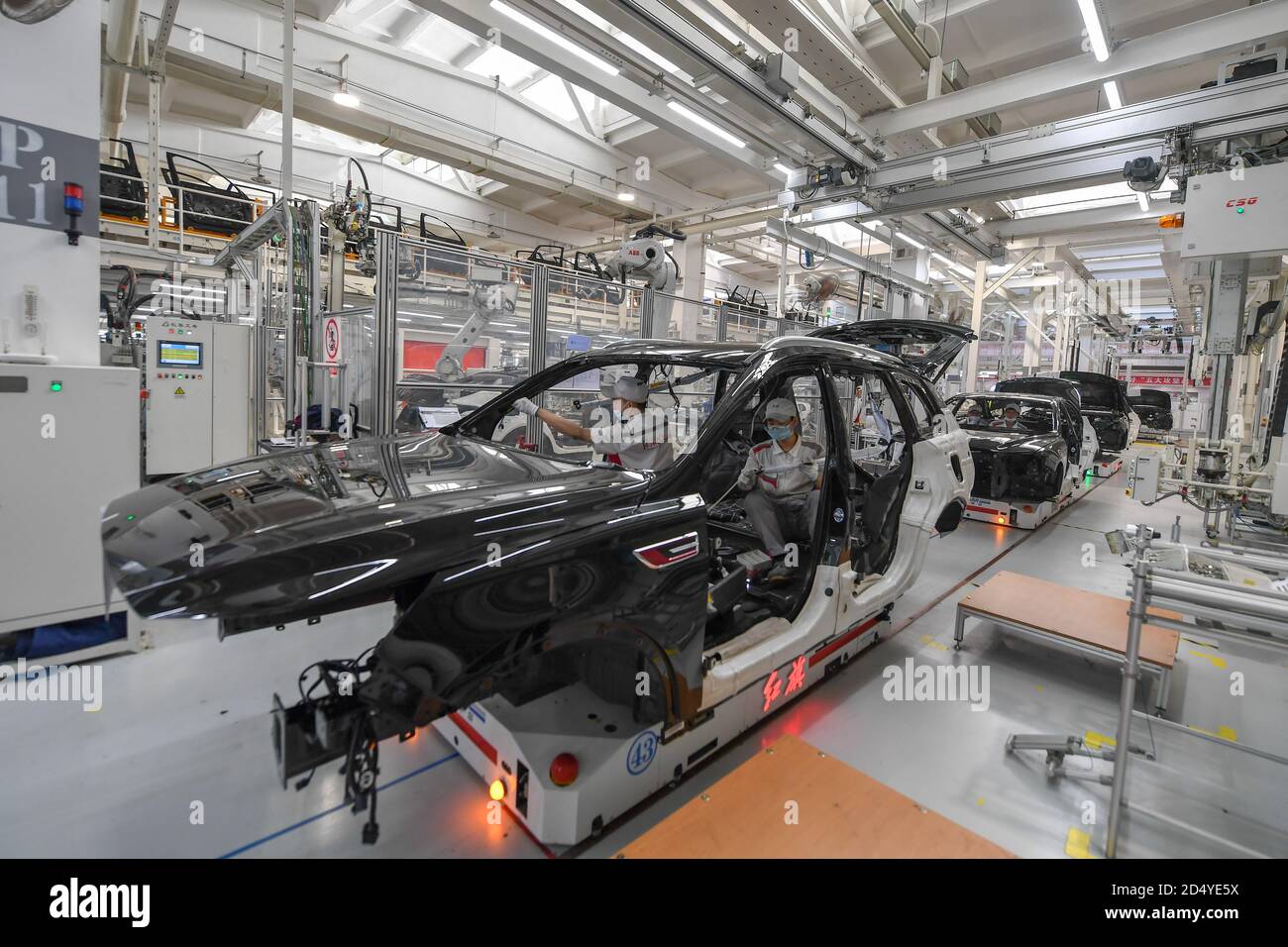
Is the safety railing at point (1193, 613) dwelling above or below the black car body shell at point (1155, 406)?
below

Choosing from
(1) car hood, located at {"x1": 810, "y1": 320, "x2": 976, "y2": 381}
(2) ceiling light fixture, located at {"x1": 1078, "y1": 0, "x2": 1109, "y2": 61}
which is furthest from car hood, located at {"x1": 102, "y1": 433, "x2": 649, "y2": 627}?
(2) ceiling light fixture, located at {"x1": 1078, "y1": 0, "x2": 1109, "y2": 61}

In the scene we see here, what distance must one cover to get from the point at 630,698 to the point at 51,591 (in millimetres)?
2865

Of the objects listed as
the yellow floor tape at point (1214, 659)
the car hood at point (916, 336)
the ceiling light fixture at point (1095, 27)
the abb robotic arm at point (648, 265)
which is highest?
the ceiling light fixture at point (1095, 27)

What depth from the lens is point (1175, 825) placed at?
210cm

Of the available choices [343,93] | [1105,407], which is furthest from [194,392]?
[1105,407]

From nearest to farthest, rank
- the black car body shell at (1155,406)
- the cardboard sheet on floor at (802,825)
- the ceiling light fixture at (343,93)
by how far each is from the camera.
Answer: the cardboard sheet on floor at (802,825)
the ceiling light fixture at (343,93)
the black car body shell at (1155,406)

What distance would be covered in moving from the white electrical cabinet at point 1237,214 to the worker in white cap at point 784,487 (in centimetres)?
360

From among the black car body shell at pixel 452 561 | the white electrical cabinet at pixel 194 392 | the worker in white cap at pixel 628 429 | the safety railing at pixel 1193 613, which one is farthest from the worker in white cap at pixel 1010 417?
the white electrical cabinet at pixel 194 392

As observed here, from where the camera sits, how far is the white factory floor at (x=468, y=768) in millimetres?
1905

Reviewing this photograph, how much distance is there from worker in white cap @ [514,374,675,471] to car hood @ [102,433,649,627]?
2.91 feet

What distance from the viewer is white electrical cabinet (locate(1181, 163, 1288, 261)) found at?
4.01 metres

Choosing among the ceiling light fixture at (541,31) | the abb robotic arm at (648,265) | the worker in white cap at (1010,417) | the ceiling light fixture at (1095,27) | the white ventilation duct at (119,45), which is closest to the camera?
the ceiling light fixture at (1095,27)

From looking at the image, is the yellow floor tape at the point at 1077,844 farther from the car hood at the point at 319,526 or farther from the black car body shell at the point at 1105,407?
the black car body shell at the point at 1105,407
